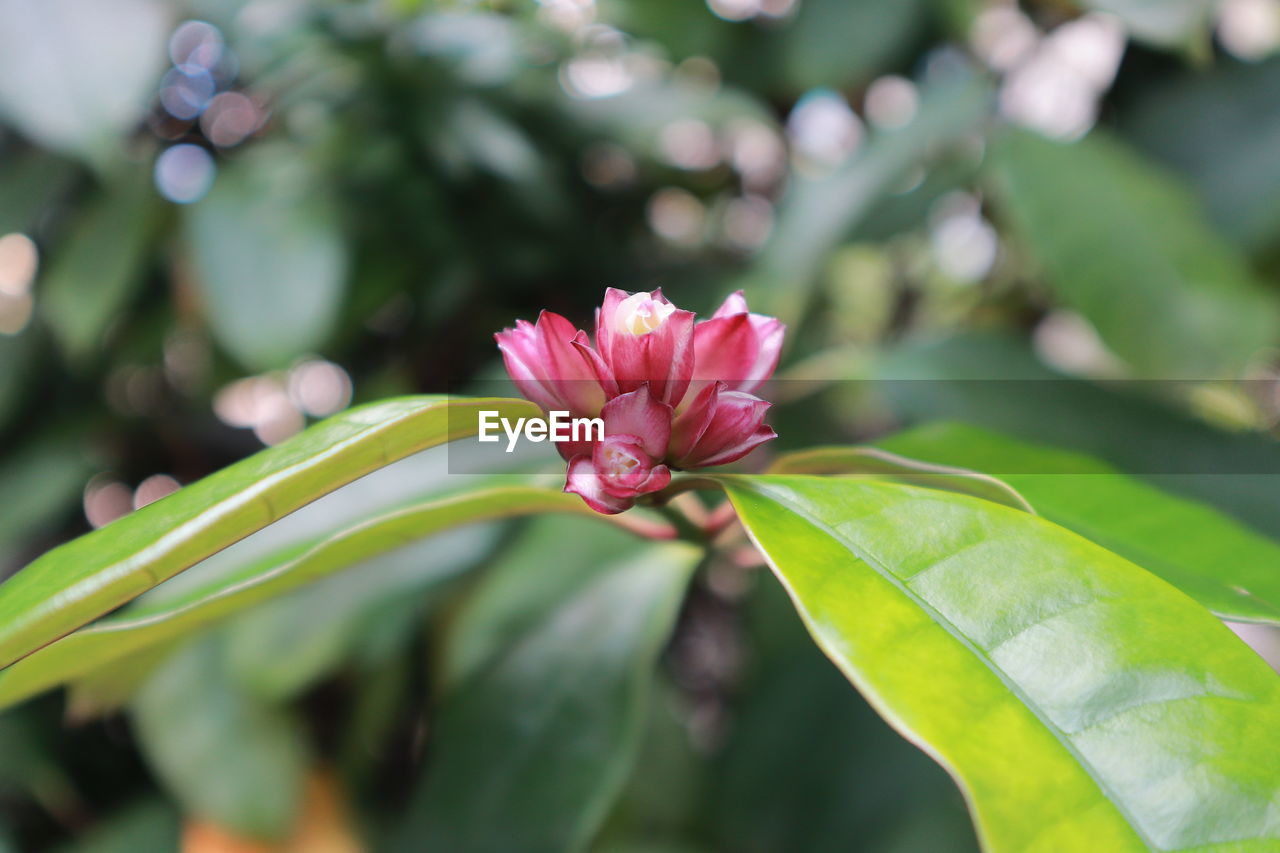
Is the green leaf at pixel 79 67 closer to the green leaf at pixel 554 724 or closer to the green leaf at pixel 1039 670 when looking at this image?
the green leaf at pixel 554 724

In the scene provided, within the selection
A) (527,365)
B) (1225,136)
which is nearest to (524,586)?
(527,365)

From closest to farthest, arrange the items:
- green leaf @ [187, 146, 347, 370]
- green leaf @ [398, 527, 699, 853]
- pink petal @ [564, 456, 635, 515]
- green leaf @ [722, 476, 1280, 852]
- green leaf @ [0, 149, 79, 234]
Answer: green leaf @ [722, 476, 1280, 852]
pink petal @ [564, 456, 635, 515]
green leaf @ [398, 527, 699, 853]
green leaf @ [187, 146, 347, 370]
green leaf @ [0, 149, 79, 234]

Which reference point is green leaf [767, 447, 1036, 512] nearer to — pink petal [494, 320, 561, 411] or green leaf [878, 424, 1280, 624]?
green leaf [878, 424, 1280, 624]

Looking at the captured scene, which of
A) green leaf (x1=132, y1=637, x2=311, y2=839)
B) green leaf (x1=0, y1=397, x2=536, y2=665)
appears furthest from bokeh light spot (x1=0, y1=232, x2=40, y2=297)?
green leaf (x1=0, y1=397, x2=536, y2=665)

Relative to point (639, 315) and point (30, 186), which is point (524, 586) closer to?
point (639, 315)

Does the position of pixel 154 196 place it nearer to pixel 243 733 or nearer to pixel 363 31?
pixel 363 31

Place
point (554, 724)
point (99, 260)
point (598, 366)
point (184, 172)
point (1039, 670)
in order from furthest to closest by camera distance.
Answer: point (184, 172), point (99, 260), point (554, 724), point (598, 366), point (1039, 670)

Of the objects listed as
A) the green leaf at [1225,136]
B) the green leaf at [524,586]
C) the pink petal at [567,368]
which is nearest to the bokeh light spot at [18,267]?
the green leaf at [524,586]
